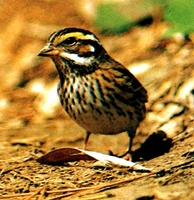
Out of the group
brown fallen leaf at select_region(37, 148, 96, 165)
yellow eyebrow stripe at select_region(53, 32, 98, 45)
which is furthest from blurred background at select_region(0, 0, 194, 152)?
brown fallen leaf at select_region(37, 148, 96, 165)

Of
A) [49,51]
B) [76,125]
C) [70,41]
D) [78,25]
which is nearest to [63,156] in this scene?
[49,51]

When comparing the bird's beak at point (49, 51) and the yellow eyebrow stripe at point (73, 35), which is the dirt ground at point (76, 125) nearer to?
the bird's beak at point (49, 51)

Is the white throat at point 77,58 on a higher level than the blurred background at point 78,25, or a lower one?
lower

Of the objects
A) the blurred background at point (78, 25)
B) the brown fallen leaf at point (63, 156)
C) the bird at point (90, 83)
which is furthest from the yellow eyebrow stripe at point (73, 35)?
the blurred background at point (78, 25)

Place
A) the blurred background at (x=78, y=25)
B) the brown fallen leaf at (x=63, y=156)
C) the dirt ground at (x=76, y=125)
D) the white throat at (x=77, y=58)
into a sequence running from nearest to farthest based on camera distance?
the dirt ground at (x=76, y=125)
the brown fallen leaf at (x=63, y=156)
the white throat at (x=77, y=58)
the blurred background at (x=78, y=25)

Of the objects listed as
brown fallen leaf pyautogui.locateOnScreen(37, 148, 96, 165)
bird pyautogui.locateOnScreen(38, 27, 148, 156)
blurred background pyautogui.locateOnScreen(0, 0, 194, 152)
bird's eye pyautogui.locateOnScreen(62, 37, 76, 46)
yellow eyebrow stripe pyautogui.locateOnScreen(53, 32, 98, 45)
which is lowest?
brown fallen leaf pyautogui.locateOnScreen(37, 148, 96, 165)

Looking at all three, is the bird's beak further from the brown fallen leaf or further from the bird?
the brown fallen leaf

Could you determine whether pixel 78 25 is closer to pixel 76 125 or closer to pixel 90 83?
pixel 76 125
